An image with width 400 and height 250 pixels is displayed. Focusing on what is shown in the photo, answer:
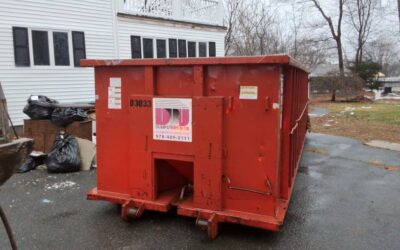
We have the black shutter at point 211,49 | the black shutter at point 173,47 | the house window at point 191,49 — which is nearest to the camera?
the black shutter at point 173,47

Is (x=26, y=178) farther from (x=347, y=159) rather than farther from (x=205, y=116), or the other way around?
(x=347, y=159)

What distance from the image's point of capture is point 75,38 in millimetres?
11641

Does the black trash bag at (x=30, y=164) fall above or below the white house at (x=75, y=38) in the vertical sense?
below

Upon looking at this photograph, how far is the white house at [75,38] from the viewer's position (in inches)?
406

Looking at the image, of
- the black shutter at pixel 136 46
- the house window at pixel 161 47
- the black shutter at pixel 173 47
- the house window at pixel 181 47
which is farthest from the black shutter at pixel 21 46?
the house window at pixel 181 47

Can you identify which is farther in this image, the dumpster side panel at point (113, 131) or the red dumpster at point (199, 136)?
the dumpster side panel at point (113, 131)

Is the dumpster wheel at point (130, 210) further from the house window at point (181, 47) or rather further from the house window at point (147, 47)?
the house window at point (181, 47)

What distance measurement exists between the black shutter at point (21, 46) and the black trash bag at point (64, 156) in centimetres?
544

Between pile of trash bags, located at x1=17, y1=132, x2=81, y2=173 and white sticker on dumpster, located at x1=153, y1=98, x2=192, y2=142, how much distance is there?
289cm

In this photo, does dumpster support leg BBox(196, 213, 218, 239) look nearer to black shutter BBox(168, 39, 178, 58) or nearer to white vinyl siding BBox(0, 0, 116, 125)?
white vinyl siding BBox(0, 0, 116, 125)

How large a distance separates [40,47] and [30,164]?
593cm

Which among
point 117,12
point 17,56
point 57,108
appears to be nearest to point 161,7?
point 117,12

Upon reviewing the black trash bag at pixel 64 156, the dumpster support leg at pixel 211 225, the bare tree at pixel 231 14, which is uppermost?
the bare tree at pixel 231 14

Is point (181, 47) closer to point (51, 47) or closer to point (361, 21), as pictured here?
point (51, 47)
